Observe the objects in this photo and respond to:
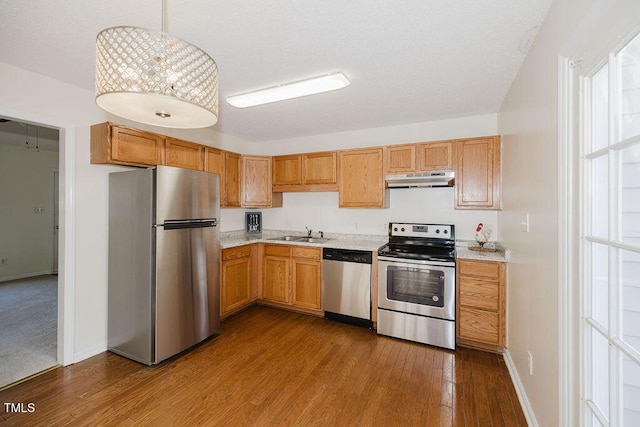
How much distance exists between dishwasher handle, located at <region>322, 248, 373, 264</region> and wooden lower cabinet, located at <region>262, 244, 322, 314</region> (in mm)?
127

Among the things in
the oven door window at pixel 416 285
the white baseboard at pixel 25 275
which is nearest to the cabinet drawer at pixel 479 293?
the oven door window at pixel 416 285

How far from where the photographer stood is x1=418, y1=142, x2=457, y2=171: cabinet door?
3100mm

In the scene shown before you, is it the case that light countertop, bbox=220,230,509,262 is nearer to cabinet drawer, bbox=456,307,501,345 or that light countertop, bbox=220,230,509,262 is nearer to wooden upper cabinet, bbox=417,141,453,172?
cabinet drawer, bbox=456,307,501,345

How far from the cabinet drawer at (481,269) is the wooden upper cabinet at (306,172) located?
6.09 feet

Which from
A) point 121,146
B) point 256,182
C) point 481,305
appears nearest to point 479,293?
point 481,305

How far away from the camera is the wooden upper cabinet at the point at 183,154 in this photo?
9.67ft

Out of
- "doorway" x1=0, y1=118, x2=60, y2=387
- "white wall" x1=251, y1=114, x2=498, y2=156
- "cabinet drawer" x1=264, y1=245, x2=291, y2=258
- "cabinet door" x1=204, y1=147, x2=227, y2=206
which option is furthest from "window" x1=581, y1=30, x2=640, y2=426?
"doorway" x1=0, y1=118, x2=60, y2=387

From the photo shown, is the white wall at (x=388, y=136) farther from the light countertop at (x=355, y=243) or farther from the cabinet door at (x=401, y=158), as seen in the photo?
the light countertop at (x=355, y=243)

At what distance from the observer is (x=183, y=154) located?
3.12 metres

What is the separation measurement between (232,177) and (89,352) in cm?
247

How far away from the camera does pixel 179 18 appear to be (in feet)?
5.21

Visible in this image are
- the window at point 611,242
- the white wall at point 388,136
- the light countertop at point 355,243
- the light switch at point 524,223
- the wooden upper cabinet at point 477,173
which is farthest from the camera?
the white wall at point 388,136

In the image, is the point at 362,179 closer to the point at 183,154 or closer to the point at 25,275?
the point at 183,154

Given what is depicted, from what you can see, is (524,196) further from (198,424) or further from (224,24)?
(198,424)
